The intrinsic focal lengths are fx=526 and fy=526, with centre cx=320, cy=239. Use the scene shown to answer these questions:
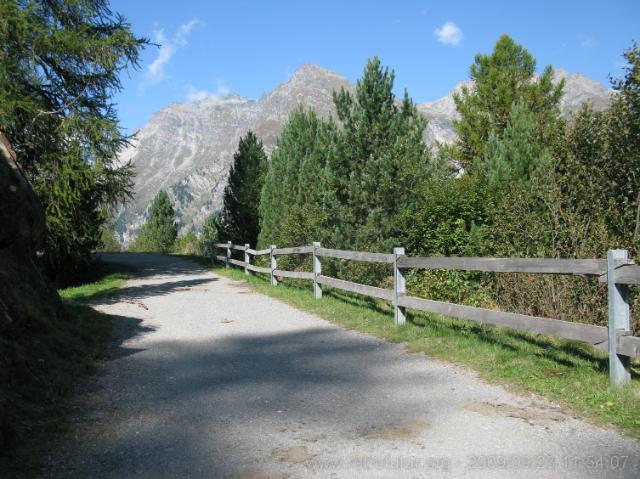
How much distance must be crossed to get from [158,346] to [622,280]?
590cm

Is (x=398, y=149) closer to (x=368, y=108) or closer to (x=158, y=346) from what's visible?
(x=368, y=108)

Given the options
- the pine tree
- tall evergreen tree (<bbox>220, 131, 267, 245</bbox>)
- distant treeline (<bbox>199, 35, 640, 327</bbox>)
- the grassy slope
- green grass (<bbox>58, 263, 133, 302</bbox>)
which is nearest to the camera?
the grassy slope

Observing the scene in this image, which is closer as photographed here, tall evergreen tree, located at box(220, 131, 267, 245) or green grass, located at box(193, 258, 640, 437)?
green grass, located at box(193, 258, 640, 437)

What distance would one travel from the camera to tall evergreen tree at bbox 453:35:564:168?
107ft

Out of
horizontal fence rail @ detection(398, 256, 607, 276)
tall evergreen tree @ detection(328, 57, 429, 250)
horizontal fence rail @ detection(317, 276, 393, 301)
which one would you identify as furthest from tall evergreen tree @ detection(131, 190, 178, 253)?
horizontal fence rail @ detection(398, 256, 607, 276)

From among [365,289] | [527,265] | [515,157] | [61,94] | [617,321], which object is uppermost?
[61,94]

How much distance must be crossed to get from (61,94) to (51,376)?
12.6 meters

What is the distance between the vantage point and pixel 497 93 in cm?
3375

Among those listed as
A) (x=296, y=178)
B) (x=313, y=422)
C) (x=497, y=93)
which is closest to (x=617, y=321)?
(x=313, y=422)

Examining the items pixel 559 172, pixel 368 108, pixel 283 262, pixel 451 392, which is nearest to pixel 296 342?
pixel 451 392

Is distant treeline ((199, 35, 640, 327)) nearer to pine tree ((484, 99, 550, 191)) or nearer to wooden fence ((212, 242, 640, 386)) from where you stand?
pine tree ((484, 99, 550, 191))

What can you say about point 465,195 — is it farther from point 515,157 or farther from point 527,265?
point 527,265

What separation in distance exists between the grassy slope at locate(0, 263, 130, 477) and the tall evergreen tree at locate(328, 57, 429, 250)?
255 inches

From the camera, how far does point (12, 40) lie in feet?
44.8
